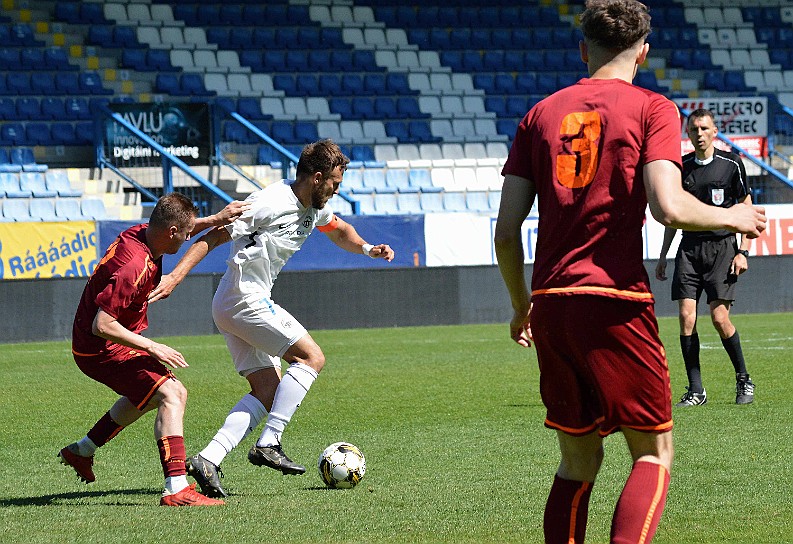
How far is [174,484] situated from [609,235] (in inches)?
116

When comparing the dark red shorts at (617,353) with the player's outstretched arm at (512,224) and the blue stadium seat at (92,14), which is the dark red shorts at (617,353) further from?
the blue stadium seat at (92,14)

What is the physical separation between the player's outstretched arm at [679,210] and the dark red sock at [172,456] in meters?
3.04

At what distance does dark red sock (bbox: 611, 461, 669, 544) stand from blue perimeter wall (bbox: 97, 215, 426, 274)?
15.7m

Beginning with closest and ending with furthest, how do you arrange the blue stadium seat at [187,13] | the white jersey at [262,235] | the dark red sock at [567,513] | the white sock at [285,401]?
the dark red sock at [567,513]
the white sock at [285,401]
the white jersey at [262,235]
the blue stadium seat at [187,13]

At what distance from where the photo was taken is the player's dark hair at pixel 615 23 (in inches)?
140

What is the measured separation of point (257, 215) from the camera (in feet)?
20.7

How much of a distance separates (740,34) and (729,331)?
22.4 m

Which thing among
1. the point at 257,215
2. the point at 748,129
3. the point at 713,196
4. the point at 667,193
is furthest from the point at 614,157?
the point at 748,129

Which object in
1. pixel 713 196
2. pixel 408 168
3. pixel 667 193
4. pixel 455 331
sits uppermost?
pixel 667 193

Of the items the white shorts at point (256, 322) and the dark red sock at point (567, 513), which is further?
the white shorts at point (256, 322)

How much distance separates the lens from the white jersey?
633cm

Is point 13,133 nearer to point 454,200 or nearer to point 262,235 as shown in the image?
point 454,200

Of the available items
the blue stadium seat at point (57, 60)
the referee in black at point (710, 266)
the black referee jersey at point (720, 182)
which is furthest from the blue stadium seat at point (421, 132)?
the black referee jersey at point (720, 182)

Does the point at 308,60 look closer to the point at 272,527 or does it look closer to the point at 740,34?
the point at 740,34
